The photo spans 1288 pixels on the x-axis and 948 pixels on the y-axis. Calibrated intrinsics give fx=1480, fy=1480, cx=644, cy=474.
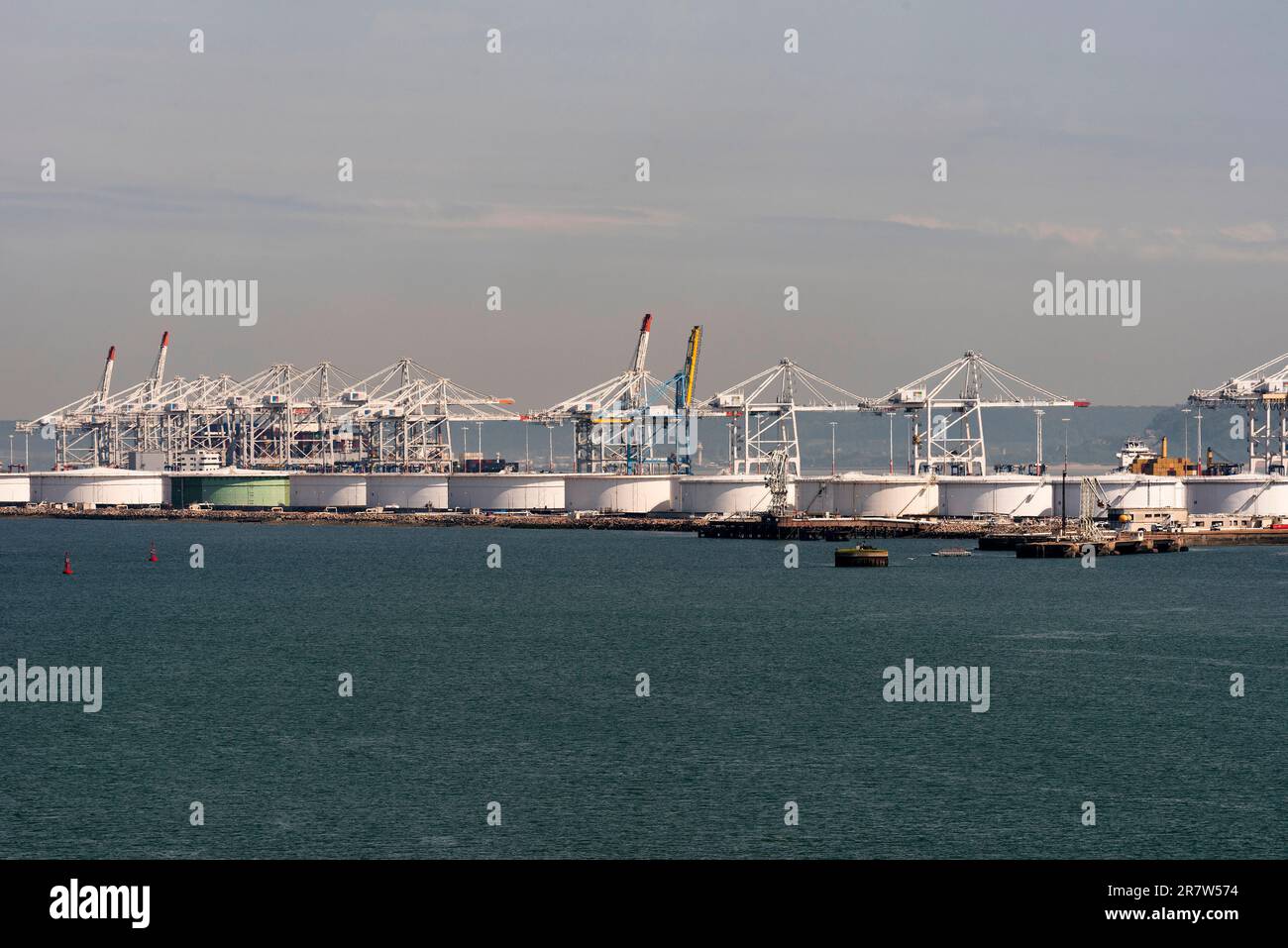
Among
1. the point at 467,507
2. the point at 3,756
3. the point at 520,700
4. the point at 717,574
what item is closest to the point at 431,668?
the point at 520,700

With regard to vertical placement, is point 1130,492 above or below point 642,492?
below

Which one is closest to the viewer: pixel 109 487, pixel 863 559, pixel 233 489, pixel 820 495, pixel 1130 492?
pixel 863 559

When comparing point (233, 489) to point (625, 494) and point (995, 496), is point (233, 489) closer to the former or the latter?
point (625, 494)

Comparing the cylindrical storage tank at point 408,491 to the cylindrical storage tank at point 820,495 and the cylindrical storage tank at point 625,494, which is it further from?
the cylindrical storage tank at point 820,495
